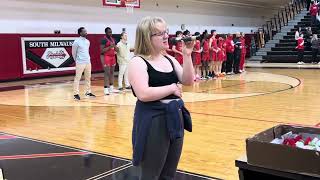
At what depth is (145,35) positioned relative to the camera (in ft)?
8.45

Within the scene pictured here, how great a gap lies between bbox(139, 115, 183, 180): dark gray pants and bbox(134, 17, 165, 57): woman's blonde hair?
1.42 feet

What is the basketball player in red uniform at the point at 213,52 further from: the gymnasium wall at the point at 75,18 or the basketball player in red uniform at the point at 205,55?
the gymnasium wall at the point at 75,18

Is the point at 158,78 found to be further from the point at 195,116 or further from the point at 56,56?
the point at 56,56

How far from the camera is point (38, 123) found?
7266 mm

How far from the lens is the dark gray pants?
2568 millimetres

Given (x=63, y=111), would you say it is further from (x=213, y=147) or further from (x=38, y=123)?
(x=213, y=147)

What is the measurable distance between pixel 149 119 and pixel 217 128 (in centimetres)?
409

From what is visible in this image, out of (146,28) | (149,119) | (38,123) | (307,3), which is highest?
(307,3)

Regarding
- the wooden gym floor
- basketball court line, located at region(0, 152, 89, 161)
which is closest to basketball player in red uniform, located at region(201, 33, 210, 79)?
the wooden gym floor

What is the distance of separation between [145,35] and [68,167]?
2524 millimetres

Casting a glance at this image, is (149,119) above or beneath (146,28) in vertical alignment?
beneath

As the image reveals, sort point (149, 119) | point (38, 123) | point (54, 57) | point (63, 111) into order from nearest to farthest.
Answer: point (149, 119)
point (38, 123)
point (63, 111)
point (54, 57)

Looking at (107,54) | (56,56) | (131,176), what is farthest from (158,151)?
(56,56)

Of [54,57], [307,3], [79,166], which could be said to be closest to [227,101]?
[79,166]
